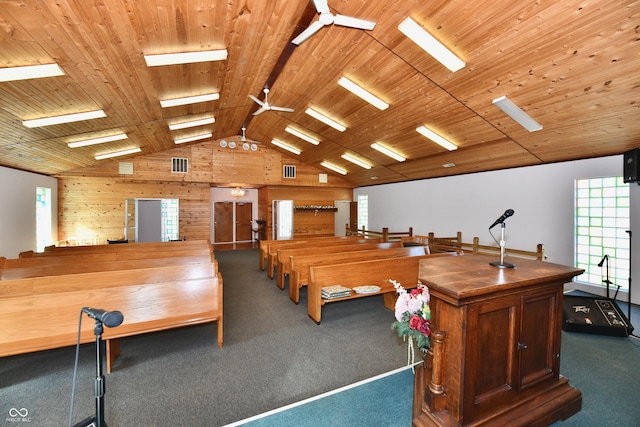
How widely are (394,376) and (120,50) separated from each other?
4.23 m

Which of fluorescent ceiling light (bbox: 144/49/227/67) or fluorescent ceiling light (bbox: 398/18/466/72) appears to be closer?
fluorescent ceiling light (bbox: 398/18/466/72)

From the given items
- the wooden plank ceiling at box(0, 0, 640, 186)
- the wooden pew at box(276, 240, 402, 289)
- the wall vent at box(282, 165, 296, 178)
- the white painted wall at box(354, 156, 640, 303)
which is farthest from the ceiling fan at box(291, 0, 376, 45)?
the wall vent at box(282, 165, 296, 178)

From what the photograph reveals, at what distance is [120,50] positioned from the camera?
3008 mm

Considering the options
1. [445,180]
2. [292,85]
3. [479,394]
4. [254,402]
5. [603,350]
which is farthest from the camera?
[445,180]

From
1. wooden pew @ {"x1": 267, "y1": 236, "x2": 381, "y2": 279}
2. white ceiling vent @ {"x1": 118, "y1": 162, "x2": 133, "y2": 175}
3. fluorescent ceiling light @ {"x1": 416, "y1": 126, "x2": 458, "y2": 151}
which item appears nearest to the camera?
fluorescent ceiling light @ {"x1": 416, "y1": 126, "x2": 458, "y2": 151}

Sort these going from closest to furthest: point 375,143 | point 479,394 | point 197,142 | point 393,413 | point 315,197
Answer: point 479,394 < point 393,413 < point 375,143 < point 197,142 < point 315,197

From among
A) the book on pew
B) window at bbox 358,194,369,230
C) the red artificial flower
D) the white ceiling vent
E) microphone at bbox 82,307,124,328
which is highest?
the white ceiling vent

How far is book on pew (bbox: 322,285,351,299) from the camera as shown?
348 cm

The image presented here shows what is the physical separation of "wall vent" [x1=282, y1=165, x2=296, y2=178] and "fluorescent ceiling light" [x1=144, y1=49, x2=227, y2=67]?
20.6 feet

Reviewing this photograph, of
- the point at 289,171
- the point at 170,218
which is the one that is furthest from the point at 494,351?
the point at 170,218

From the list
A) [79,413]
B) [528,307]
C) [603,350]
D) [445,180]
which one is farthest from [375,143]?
[79,413]

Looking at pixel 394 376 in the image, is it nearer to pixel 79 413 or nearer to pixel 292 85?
pixel 79 413

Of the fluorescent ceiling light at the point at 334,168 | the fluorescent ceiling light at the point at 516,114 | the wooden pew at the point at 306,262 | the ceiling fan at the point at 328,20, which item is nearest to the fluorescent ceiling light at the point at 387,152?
the fluorescent ceiling light at the point at 334,168

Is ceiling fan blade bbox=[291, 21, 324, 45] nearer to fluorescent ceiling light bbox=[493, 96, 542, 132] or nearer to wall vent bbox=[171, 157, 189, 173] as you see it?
fluorescent ceiling light bbox=[493, 96, 542, 132]
